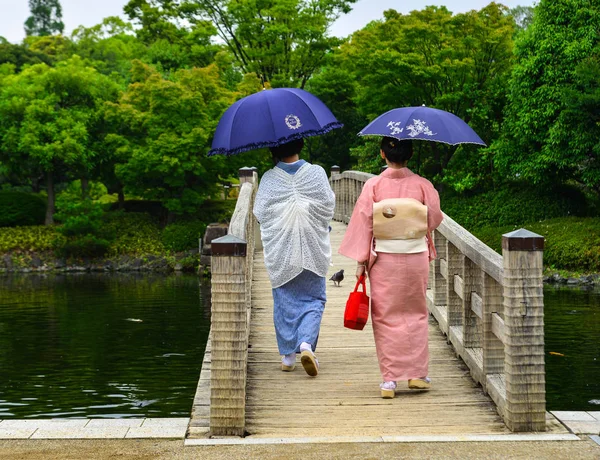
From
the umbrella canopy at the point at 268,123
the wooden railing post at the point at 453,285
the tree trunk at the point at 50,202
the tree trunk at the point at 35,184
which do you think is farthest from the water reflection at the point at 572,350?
the tree trunk at the point at 35,184

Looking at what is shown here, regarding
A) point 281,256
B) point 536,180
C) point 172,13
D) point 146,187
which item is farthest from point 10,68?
point 281,256

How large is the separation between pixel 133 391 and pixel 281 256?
6.53 metres

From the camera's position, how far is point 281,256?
6332mm

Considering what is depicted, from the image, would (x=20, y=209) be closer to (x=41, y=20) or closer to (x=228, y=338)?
(x=228, y=338)

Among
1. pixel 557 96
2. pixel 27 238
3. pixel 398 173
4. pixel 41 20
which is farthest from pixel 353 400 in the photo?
pixel 41 20

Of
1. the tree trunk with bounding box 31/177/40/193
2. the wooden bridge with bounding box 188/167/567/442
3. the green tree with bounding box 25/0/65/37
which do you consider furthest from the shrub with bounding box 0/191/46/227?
the green tree with bounding box 25/0/65/37

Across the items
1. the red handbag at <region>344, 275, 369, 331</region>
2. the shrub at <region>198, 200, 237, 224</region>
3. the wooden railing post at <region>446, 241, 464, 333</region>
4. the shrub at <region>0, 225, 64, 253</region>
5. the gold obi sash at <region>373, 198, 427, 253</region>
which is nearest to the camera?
the gold obi sash at <region>373, 198, 427, 253</region>

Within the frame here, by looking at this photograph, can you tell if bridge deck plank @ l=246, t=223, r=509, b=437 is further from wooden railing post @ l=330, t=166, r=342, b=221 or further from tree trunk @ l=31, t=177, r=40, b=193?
tree trunk @ l=31, t=177, r=40, b=193

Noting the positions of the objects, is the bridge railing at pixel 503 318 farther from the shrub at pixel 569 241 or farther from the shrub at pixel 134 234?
the shrub at pixel 134 234

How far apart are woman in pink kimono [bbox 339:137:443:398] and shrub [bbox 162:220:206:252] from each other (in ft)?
92.0

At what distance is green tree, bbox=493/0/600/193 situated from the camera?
26.5 m

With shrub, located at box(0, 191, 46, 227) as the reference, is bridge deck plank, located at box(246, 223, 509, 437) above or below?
below

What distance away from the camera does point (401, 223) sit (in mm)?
5871

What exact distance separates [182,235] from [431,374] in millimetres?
27905
